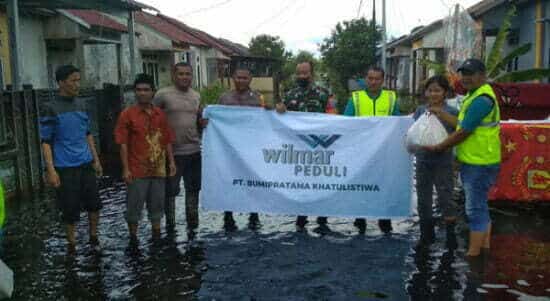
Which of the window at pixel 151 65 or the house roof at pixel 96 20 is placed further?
the window at pixel 151 65

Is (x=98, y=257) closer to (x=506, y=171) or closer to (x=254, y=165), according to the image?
(x=254, y=165)

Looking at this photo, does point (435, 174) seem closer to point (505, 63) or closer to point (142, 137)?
point (142, 137)

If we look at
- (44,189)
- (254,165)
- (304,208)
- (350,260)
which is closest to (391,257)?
(350,260)

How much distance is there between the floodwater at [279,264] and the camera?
4434 mm

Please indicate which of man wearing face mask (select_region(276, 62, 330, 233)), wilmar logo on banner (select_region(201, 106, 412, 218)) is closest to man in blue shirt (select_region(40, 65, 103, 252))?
wilmar logo on banner (select_region(201, 106, 412, 218))

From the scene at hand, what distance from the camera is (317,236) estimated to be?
237 inches

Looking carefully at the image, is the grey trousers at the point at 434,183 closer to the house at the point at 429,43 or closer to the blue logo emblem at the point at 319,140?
the blue logo emblem at the point at 319,140

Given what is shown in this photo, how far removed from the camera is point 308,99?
643 centimetres

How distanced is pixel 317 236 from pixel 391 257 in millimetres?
997

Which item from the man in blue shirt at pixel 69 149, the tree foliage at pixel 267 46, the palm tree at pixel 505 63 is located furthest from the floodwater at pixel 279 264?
the tree foliage at pixel 267 46

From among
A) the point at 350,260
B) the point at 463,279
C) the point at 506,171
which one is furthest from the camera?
the point at 506,171

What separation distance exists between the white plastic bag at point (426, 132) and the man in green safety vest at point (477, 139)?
183 mm

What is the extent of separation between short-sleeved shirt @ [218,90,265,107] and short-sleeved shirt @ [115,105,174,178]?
96 centimetres

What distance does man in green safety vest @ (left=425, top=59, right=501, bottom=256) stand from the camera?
15.8 ft
